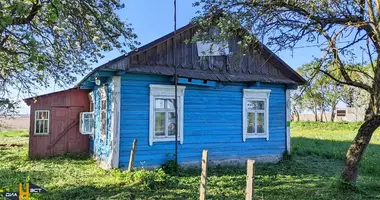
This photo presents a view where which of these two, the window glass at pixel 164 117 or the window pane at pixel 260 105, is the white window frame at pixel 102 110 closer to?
the window glass at pixel 164 117

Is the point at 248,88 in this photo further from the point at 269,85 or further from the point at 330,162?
the point at 330,162

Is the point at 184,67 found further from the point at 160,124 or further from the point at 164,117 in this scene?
the point at 160,124

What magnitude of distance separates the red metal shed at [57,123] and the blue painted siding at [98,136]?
35.9 inches

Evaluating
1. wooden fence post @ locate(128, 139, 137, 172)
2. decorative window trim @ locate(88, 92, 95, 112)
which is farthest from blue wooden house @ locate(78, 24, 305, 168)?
wooden fence post @ locate(128, 139, 137, 172)

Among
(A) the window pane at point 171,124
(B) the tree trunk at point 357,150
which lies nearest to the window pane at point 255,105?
(A) the window pane at point 171,124

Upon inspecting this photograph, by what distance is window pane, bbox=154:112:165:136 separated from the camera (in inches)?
369

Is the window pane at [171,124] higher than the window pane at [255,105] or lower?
lower

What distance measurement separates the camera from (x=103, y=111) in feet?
33.6

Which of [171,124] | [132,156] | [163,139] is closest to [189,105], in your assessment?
[171,124]

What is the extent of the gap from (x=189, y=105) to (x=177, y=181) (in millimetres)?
2735

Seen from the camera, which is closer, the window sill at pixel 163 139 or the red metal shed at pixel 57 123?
the window sill at pixel 163 139

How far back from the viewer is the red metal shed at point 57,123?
12.2 meters

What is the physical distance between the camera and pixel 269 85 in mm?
11391

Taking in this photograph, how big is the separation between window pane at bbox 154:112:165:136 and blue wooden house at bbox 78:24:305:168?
0.03 metres
